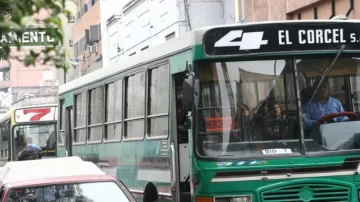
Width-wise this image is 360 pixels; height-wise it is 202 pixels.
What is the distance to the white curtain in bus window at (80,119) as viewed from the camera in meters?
16.4

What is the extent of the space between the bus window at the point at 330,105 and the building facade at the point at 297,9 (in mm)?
10217

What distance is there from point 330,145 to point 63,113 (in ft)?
35.6

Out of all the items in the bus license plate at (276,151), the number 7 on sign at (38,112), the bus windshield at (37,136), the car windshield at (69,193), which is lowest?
the car windshield at (69,193)

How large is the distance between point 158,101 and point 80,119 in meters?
5.78

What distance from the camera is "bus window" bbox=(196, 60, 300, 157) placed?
30.2 ft

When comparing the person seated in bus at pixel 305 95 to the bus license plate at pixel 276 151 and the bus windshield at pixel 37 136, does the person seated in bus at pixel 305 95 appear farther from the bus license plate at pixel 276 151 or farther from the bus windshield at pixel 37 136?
the bus windshield at pixel 37 136

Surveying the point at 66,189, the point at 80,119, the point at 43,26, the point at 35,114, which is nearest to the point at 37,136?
the point at 35,114

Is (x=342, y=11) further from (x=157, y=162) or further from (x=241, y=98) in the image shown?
(x=241, y=98)

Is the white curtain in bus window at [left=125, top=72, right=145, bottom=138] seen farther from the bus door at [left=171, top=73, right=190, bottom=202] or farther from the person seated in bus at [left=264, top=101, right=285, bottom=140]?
the person seated in bus at [left=264, top=101, right=285, bottom=140]

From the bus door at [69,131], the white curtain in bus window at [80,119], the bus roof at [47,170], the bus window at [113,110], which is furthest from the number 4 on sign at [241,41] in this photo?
the bus door at [69,131]

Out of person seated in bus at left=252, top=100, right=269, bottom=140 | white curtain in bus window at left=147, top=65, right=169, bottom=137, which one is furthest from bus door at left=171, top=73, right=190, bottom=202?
person seated in bus at left=252, top=100, right=269, bottom=140

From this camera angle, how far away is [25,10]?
4.21 m

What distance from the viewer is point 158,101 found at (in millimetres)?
11297

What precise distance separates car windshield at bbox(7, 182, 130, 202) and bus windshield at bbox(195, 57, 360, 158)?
1.66m
